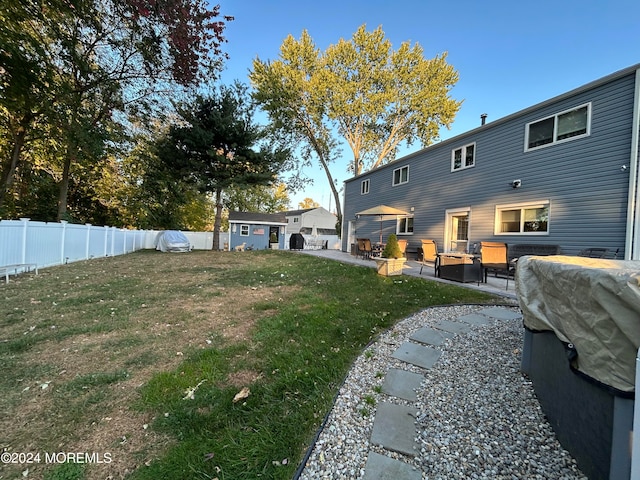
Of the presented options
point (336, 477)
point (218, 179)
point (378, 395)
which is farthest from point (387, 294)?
point (218, 179)

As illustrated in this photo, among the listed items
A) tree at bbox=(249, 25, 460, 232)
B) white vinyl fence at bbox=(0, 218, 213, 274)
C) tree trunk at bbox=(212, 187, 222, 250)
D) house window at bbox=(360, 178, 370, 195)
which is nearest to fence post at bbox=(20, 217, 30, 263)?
white vinyl fence at bbox=(0, 218, 213, 274)

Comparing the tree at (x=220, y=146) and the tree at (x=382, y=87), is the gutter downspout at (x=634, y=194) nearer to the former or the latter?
the tree at (x=220, y=146)

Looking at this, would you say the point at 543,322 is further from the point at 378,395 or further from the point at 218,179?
the point at 218,179

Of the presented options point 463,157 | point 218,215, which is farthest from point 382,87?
point 218,215

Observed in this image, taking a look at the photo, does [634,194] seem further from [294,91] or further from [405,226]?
[294,91]

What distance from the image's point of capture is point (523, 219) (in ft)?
25.7

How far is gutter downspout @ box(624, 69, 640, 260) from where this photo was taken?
5.68 meters

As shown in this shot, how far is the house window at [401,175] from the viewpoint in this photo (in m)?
12.3

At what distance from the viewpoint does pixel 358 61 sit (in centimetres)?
1856

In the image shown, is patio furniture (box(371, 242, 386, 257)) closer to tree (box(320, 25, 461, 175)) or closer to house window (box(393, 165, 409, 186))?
house window (box(393, 165, 409, 186))

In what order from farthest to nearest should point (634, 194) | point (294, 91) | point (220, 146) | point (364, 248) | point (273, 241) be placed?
point (273, 241), point (294, 91), point (220, 146), point (364, 248), point (634, 194)

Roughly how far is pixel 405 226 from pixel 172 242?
12805 mm

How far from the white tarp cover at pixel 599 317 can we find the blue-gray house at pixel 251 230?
2139 centimetres

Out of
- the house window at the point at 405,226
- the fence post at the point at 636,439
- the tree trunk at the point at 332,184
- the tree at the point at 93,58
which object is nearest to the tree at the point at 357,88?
the tree trunk at the point at 332,184
